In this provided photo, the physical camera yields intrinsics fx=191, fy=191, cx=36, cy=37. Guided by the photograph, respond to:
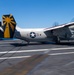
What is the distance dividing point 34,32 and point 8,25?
4.18 m

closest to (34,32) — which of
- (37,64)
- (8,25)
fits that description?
(8,25)

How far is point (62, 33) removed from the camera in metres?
30.0

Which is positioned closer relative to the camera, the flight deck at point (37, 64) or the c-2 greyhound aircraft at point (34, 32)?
the flight deck at point (37, 64)

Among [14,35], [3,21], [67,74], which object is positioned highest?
[3,21]

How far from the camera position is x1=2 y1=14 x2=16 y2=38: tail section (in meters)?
29.0

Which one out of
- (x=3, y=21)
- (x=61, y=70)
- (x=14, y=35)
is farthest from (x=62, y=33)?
(x=61, y=70)

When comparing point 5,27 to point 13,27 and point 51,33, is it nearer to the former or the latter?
point 13,27

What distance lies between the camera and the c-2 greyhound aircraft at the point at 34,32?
29145 mm

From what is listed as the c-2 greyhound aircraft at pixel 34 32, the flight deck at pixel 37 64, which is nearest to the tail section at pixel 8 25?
the c-2 greyhound aircraft at pixel 34 32

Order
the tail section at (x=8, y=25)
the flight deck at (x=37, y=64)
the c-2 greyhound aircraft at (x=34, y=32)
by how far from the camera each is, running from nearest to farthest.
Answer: the flight deck at (x=37, y=64)
the tail section at (x=8, y=25)
the c-2 greyhound aircraft at (x=34, y=32)

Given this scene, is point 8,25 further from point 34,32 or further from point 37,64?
point 37,64

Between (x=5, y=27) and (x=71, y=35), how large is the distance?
405 inches

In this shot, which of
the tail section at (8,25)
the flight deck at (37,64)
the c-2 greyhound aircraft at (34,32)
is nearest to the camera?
the flight deck at (37,64)

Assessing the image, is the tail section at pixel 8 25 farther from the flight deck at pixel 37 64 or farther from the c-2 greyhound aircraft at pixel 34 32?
the flight deck at pixel 37 64
